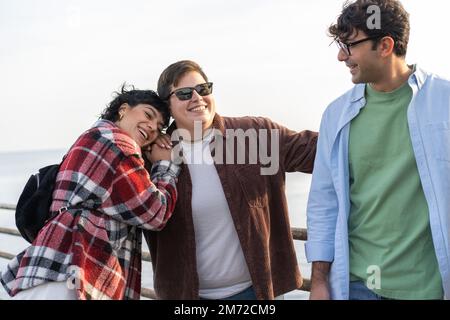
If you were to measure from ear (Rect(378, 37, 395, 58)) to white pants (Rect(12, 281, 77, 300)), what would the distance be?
63.1 inches

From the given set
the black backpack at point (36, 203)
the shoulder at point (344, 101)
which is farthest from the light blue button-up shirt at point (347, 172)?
the black backpack at point (36, 203)

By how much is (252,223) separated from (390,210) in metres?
0.69

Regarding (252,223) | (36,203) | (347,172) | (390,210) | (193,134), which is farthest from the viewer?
(193,134)

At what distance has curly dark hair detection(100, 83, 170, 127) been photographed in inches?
111

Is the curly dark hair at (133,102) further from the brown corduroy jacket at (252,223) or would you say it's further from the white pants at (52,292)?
the white pants at (52,292)

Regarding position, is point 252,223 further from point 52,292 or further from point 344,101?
point 52,292

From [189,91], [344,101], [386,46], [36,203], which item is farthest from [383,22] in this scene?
[36,203]

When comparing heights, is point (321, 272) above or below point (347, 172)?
below

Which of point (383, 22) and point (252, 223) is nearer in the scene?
point (383, 22)

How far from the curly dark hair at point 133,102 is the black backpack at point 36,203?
36 centimetres

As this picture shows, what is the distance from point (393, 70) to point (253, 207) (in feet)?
2.95

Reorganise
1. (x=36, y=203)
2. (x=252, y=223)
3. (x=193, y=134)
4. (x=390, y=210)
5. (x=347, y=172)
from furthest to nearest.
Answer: (x=193, y=134), (x=252, y=223), (x=36, y=203), (x=347, y=172), (x=390, y=210)

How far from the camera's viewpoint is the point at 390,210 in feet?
7.63

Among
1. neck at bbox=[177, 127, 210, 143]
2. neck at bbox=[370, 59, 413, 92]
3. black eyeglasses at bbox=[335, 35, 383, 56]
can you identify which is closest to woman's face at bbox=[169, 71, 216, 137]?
neck at bbox=[177, 127, 210, 143]
